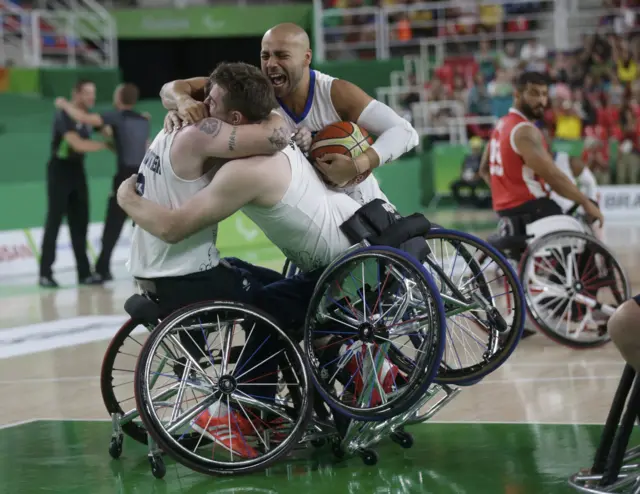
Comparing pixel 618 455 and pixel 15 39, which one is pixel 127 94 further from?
pixel 15 39

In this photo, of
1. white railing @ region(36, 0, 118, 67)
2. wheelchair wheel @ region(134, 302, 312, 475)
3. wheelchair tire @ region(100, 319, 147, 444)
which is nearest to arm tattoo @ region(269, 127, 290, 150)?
wheelchair wheel @ region(134, 302, 312, 475)

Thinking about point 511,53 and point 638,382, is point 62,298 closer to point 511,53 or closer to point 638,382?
point 638,382

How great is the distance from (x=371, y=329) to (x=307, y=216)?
531 mm

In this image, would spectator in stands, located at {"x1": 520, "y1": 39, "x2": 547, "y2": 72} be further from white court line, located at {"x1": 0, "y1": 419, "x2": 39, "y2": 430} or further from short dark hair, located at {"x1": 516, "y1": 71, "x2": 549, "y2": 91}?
white court line, located at {"x1": 0, "y1": 419, "x2": 39, "y2": 430}

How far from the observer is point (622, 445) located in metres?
3.97

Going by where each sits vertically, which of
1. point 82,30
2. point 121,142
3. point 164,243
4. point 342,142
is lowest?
point 164,243

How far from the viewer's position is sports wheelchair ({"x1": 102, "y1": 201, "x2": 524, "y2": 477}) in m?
4.30

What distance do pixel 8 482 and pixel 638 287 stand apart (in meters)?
6.46

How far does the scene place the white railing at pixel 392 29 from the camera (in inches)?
866

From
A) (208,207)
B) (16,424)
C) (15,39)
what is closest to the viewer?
(208,207)

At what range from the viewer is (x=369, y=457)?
460cm

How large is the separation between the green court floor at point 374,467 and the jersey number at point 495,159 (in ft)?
9.03

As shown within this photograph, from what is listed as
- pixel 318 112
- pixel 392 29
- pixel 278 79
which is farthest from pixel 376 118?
pixel 392 29

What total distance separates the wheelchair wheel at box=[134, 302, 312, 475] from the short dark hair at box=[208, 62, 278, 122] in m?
0.79
